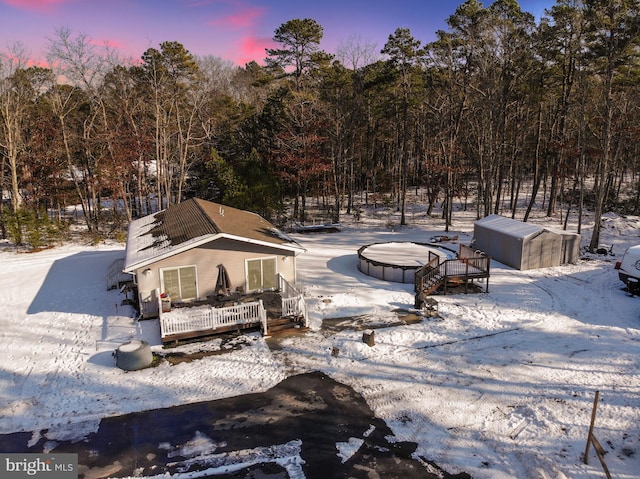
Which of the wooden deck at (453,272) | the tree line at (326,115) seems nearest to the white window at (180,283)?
the wooden deck at (453,272)

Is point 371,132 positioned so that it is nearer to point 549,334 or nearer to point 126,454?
point 549,334

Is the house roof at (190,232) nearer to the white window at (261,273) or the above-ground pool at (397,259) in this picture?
the white window at (261,273)

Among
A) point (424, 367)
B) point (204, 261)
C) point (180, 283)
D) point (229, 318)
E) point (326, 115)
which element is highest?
point (326, 115)

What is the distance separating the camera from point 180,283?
16219 millimetres

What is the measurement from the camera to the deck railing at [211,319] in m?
13.9

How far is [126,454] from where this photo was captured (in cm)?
903

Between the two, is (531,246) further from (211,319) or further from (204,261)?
(211,319)

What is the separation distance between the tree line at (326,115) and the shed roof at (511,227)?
18.6 feet

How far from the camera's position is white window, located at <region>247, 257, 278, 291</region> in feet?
56.5

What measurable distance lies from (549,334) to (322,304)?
28.1ft

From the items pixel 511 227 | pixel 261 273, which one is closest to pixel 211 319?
pixel 261 273

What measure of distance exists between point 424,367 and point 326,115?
30.0 m

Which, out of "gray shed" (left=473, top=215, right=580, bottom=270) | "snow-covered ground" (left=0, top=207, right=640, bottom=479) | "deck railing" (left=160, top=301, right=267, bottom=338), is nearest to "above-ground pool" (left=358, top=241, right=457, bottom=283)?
"snow-covered ground" (left=0, top=207, right=640, bottom=479)

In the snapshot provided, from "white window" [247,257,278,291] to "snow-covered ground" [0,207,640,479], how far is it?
1891 millimetres
